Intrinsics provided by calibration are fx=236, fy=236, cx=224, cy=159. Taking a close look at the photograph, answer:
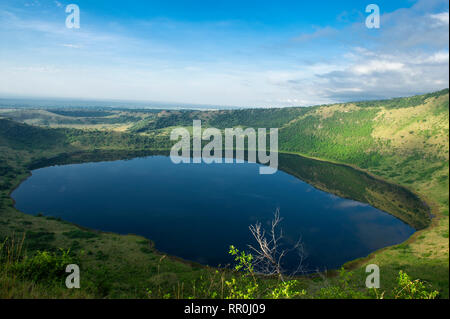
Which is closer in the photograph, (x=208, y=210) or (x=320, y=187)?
(x=208, y=210)

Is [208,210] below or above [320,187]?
below

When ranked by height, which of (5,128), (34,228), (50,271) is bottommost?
(34,228)

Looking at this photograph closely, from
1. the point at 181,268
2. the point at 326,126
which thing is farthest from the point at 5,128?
the point at 326,126

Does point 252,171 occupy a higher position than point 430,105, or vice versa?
point 430,105

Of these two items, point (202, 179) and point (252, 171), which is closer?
point (202, 179)

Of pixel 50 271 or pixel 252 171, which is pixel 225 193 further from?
pixel 50 271
